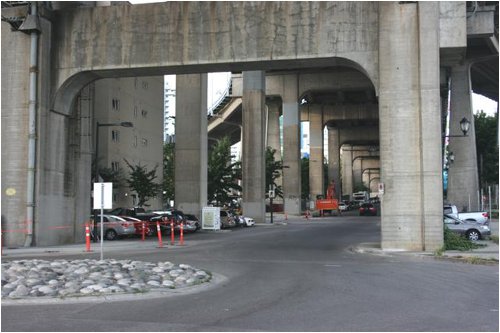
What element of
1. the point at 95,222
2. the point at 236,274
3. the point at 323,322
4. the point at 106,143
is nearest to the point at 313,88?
the point at 106,143

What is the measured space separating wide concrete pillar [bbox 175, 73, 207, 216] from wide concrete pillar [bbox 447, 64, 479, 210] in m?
22.5

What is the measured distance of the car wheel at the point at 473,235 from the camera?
1031 inches

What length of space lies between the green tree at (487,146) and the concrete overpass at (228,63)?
43.0 m

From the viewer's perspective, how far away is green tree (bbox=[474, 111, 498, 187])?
6319 cm

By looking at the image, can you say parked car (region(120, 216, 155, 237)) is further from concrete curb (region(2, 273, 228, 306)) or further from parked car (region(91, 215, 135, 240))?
concrete curb (region(2, 273, 228, 306))

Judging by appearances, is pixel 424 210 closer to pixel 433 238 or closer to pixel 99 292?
pixel 433 238

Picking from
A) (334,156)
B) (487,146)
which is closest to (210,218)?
(487,146)

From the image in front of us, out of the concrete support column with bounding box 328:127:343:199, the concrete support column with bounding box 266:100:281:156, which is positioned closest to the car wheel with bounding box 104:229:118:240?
the concrete support column with bounding box 266:100:281:156

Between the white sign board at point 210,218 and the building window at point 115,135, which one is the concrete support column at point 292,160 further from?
the white sign board at point 210,218

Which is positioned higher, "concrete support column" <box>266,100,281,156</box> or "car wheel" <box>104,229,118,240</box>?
"concrete support column" <box>266,100,281,156</box>

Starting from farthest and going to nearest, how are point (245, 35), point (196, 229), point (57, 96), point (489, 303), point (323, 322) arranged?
point (196, 229), point (57, 96), point (245, 35), point (489, 303), point (323, 322)

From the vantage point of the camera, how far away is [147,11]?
932 inches

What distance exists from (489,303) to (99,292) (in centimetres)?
710

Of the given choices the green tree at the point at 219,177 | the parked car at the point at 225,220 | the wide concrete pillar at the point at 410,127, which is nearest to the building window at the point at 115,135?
the green tree at the point at 219,177
